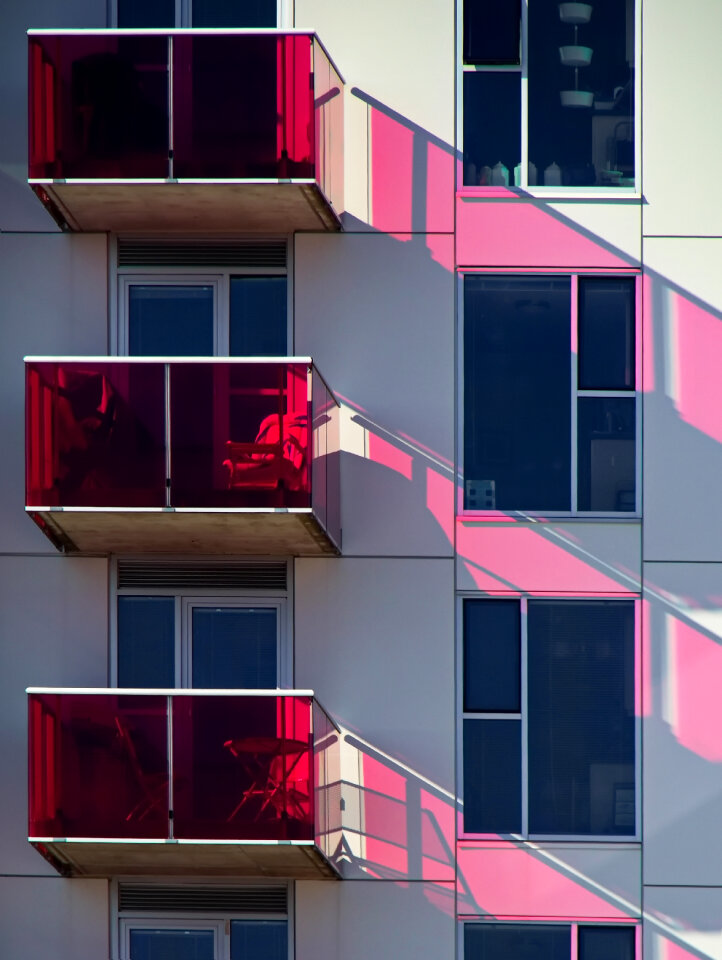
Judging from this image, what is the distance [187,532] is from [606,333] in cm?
402

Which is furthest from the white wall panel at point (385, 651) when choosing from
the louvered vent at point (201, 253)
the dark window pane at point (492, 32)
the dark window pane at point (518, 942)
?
the dark window pane at point (492, 32)

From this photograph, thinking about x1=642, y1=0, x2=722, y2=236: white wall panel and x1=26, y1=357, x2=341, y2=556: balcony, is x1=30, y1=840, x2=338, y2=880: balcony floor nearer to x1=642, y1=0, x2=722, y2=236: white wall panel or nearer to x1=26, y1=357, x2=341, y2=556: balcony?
x1=26, y1=357, x2=341, y2=556: balcony

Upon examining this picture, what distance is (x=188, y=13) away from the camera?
1299 cm

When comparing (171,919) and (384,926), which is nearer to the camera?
(384,926)

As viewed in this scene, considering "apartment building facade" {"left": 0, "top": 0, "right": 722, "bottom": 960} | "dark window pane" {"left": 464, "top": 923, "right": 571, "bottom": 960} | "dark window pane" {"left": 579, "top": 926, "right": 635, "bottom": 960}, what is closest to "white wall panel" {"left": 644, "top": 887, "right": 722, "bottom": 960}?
"apartment building facade" {"left": 0, "top": 0, "right": 722, "bottom": 960}

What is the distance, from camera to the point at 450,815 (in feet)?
39.9

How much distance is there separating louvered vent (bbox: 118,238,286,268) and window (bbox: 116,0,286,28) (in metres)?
1.99

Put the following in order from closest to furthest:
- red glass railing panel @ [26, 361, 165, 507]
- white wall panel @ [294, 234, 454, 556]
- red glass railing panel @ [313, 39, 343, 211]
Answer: red glass railing panel @ [26, 361, 165, 507] → red glass railing panel @ [313, 39, 343, 211] → white wall panel @ [294, 234, 454, 556]

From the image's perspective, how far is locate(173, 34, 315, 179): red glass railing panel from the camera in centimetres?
1187

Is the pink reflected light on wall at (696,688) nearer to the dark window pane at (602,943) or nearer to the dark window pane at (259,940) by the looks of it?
the dark window pane at (602,943)

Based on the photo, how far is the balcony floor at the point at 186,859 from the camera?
37.4ft

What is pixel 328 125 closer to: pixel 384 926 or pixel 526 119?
pixel 526 119

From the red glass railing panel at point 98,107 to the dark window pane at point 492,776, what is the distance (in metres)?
5.42

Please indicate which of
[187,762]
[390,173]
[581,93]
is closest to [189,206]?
[390,173]
